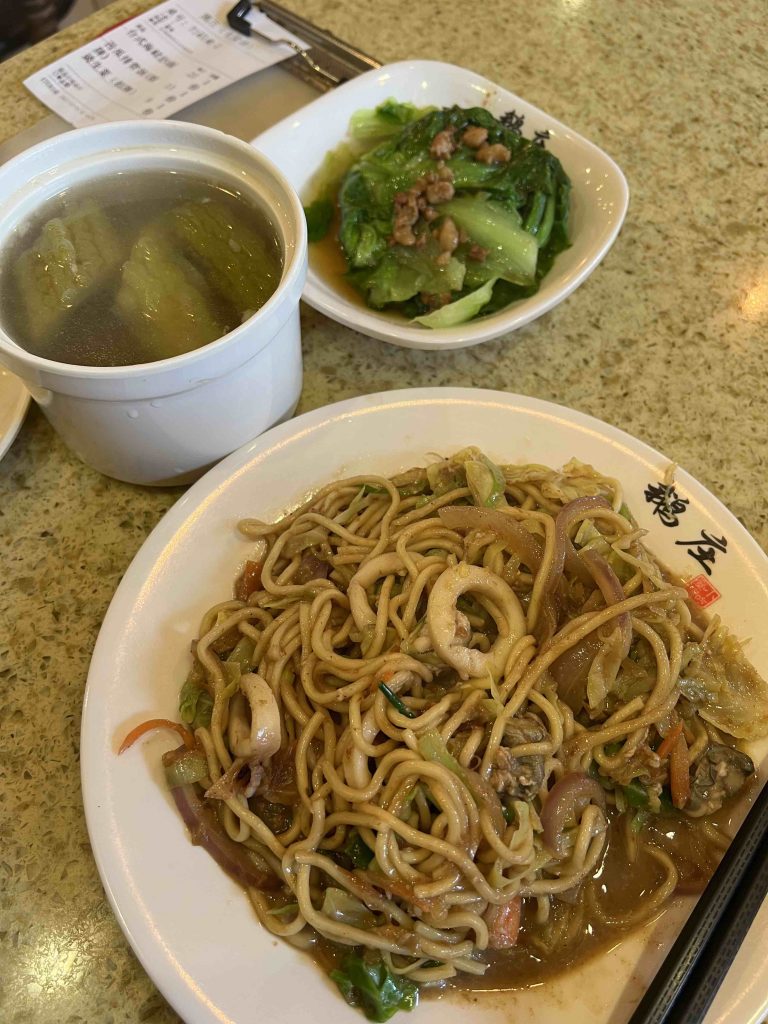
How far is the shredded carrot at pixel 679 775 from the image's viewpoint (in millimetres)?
1448

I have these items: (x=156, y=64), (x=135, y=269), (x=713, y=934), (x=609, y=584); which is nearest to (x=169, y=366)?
(x=135, y=269)

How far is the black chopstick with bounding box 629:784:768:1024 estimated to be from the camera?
1.21 m

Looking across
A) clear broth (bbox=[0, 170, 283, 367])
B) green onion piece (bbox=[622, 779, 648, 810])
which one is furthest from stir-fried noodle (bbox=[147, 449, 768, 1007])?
Answer: clear broth (bbox=[0, 170, 283, 367])

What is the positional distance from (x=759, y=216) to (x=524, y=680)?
2.08 meters

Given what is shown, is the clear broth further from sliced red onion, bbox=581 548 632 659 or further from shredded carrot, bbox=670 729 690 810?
shredded carrot, bbox=670 729 690 810

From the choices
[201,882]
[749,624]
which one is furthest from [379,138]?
[201,882]

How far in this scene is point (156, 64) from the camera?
2.73 m

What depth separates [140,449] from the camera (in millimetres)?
1649

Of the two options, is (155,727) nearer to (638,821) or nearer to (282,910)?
(282,910)

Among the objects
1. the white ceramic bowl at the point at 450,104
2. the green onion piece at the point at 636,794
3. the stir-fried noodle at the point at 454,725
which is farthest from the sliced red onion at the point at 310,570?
the green onion piece at the point at 636,794

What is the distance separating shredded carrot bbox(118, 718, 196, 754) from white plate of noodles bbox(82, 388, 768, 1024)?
0.05 feet

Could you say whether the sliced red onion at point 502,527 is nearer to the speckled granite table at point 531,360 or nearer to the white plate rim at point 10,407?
the speckled granite table at point 531,360

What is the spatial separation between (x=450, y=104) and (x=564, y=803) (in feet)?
7.45

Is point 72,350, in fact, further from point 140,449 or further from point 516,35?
point 516,35
